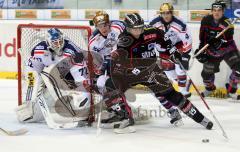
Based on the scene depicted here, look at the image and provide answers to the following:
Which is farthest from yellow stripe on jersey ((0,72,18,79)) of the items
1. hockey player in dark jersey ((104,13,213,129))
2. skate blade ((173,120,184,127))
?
skate blade ((173,120,184,127))

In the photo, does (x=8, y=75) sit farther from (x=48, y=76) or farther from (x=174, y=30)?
(x=48, y=76)

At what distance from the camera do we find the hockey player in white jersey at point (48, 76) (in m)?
4.94

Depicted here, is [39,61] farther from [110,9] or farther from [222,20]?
[110,9]

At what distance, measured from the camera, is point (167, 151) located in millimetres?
3977

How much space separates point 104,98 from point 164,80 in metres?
0.51

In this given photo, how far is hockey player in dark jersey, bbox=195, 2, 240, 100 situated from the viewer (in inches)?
243

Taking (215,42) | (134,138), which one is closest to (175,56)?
(134,138)

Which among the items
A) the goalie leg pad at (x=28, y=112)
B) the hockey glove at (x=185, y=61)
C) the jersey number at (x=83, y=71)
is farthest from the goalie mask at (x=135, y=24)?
the hockey glove at (x=185, y=61)

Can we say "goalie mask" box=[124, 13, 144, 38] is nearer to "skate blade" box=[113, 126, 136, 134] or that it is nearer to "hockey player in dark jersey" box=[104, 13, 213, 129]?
"hockey player in dark jersey" box=[104, 13, 213, 129]

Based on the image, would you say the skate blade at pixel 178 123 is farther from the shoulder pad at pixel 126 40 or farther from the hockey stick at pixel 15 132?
the hockey stick at pixel 15 132

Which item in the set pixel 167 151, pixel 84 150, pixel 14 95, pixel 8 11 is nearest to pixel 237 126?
pixel 167 151

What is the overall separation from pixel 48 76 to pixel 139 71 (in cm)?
84

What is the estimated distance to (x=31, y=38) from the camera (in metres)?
5.52

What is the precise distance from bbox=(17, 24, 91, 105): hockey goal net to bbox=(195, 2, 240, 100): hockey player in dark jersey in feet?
4.76
